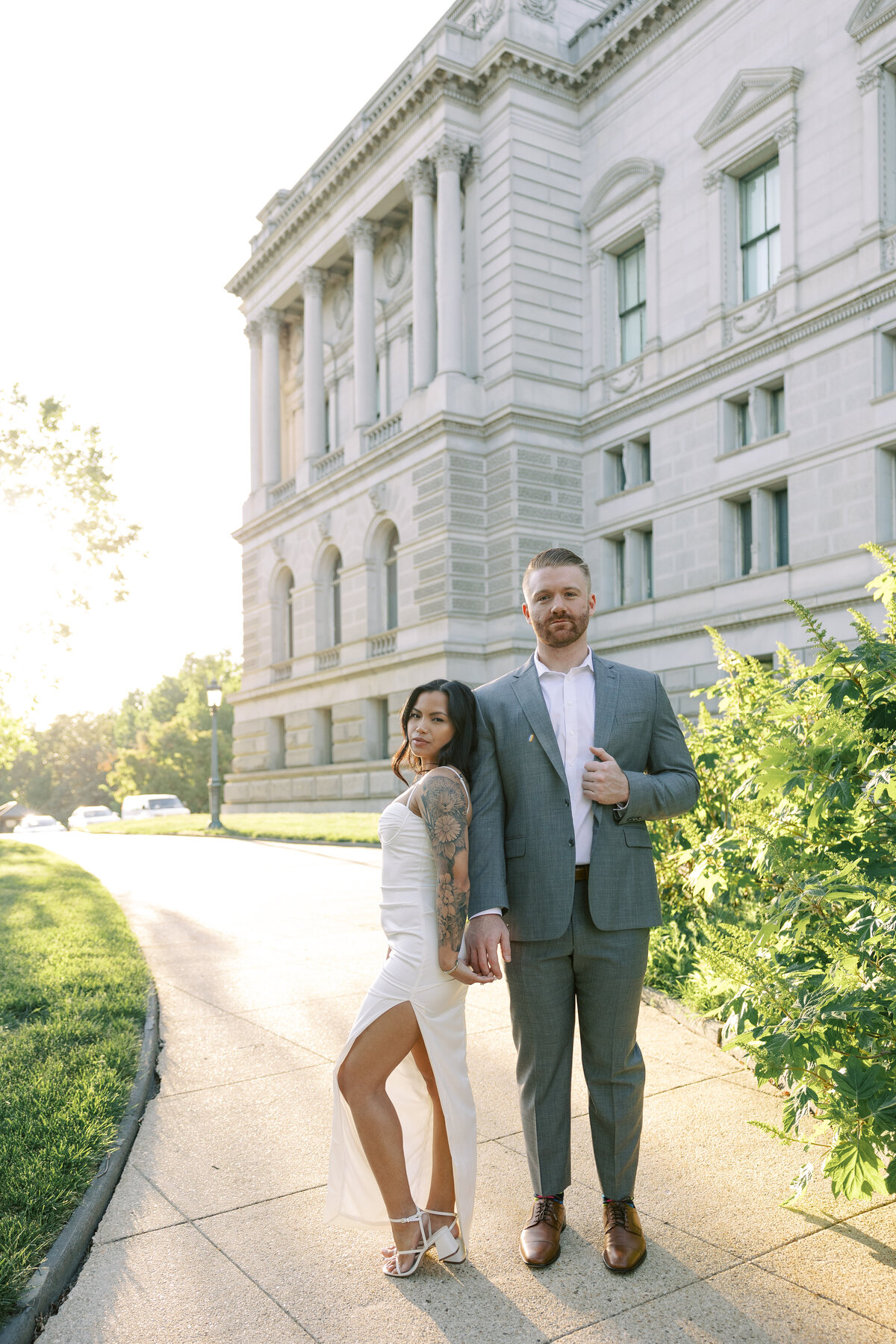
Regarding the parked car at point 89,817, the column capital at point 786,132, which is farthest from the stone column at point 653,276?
the parked car at point 89,817

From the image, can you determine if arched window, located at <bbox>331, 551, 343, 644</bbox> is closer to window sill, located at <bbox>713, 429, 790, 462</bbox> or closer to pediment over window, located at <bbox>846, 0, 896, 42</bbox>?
window sill, located at <bbox>713, 429, 790, 462</bbox>

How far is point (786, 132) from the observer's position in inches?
892

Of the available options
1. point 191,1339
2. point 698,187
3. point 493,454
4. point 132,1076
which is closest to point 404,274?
point 493,454

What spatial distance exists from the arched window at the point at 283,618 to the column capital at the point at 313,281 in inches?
366

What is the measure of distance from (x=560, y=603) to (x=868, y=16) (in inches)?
885

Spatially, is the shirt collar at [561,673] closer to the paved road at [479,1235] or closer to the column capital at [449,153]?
the paved road at [479,1235]

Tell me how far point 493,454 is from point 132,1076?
939 inches

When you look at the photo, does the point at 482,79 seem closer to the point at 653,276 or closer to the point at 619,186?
the point at 619,186

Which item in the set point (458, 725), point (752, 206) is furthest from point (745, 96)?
point (458, 725)

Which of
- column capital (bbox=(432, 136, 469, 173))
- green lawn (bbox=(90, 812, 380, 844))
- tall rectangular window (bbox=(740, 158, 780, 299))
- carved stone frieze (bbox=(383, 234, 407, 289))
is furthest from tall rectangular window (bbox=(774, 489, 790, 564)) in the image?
carved stone frieze (bbox=(383, 234, 407, 289))

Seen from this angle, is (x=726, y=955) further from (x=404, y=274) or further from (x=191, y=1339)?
(x=404, y=274)

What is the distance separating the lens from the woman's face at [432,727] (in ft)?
12.7

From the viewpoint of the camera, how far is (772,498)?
23.7 meters

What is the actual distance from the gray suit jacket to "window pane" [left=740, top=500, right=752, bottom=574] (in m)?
21.2
